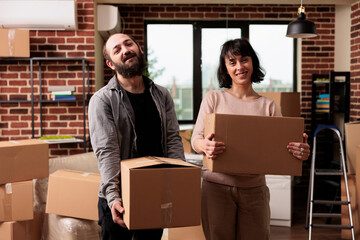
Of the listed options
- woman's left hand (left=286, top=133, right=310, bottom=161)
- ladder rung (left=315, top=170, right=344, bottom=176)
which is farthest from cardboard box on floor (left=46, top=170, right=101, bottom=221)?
ladder rung (left=315, top=170, right=344, bottom=176)

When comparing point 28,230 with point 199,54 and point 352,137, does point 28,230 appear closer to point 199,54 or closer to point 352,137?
point 352,137

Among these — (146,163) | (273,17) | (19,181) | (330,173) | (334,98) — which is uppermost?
(273,17)

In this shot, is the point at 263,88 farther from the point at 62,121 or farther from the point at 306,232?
the point at 62,121

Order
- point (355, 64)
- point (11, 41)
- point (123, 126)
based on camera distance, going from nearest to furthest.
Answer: point (123, 126)
point (11, 41)
point (355, 64)

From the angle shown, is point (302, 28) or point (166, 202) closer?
point (166, 202)

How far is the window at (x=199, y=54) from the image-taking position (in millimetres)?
5125

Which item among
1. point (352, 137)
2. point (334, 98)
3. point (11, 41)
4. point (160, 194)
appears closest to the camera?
point (160, 194)

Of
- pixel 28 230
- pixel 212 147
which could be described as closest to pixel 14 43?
pixel 28 230

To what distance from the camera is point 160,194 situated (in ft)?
4.42

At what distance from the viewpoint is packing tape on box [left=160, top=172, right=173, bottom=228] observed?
4.42ft

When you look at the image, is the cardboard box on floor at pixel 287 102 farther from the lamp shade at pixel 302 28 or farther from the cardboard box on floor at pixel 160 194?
the cardboard box on floor at pixel 160 194

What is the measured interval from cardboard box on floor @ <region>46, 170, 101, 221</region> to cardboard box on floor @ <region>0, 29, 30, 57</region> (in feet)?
5.24

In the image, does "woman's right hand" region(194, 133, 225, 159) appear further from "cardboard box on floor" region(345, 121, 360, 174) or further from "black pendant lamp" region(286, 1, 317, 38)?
"black pendant lamp" region(286, 1, 317, 38)

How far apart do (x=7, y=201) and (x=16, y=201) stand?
0.16 ft
